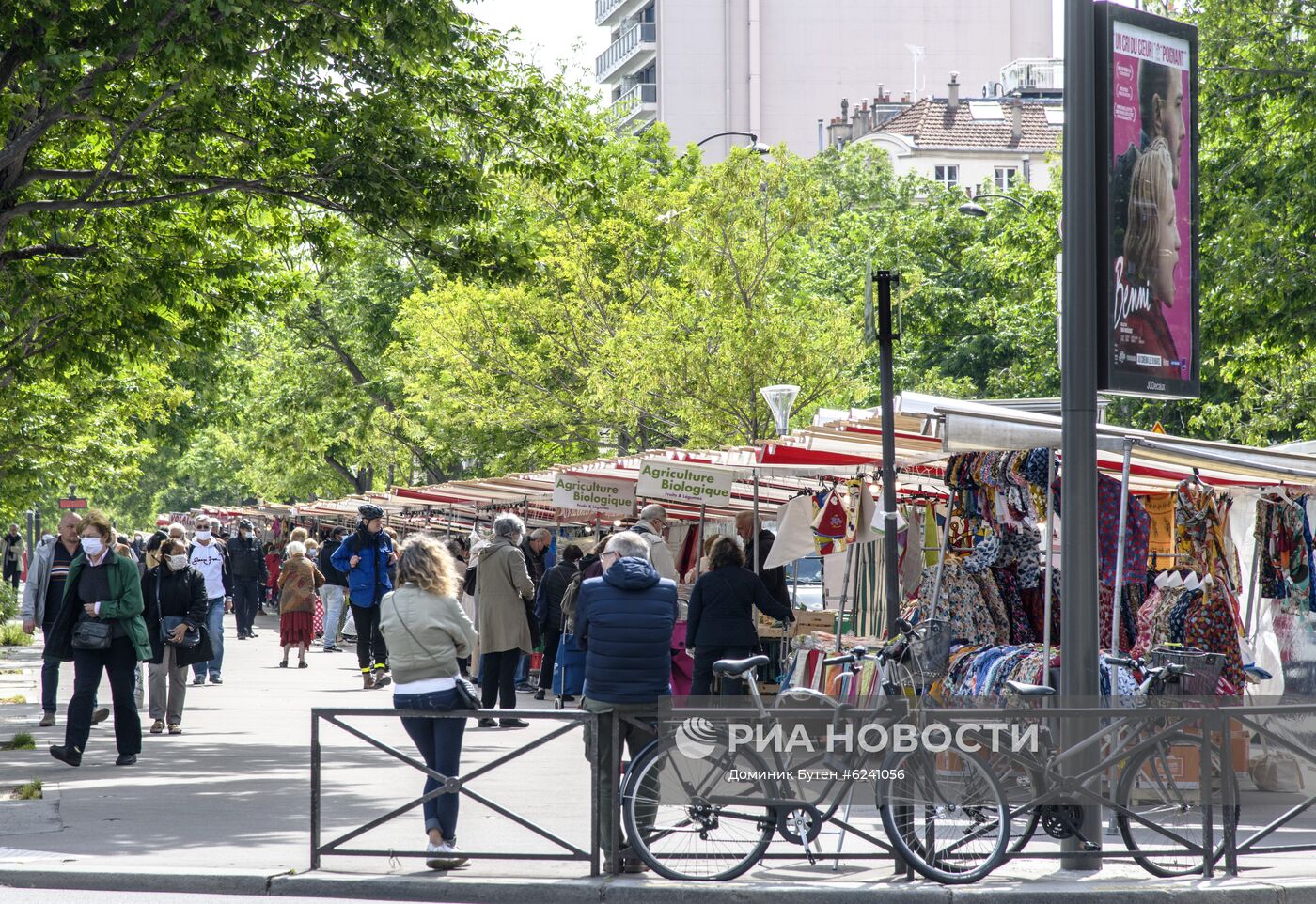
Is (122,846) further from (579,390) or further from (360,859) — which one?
(579,390)

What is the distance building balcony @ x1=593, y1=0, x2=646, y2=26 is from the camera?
92.8 metres

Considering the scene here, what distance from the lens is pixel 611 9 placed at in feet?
316

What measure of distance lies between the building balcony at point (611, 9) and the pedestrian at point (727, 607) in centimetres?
8310

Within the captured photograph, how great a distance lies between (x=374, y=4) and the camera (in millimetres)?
12789

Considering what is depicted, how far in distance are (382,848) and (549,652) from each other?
8.93 metres

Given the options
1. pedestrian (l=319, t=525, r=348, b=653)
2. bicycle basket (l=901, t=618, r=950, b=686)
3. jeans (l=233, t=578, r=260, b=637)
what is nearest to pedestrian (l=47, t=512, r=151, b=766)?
bicycle basket (l=901, t=618, r=950, b=686)

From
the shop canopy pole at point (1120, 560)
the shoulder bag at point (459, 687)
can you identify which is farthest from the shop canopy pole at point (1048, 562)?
the shoulder bag at point (459, 687)

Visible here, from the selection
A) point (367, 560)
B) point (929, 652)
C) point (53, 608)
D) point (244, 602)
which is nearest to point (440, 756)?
point (929, 652)

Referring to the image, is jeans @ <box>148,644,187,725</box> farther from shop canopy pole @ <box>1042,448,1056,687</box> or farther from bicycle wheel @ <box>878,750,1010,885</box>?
bicycle wheel @ <box>878,750,1010,885</box>

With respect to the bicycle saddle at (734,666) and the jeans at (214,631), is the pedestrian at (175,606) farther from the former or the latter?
the bicycle saddle at (734,666)

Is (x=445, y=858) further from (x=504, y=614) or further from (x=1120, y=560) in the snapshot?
(x=504, y=614)

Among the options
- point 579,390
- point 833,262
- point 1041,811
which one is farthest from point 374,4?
point 833,262

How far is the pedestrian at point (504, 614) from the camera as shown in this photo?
15.6 metres

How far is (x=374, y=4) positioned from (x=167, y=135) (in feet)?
10.5
